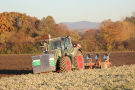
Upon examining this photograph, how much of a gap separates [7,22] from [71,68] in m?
52.6

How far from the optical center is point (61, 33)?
48.6 m

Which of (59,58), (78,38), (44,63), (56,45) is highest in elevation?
(78,38)

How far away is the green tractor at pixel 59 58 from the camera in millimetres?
15867

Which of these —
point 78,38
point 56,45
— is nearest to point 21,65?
point 56,45

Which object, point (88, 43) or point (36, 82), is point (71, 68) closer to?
point (36, 82)

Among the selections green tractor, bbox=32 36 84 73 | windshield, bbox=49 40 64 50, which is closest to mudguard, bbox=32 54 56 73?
green tractor, bbox=32 36 84 73

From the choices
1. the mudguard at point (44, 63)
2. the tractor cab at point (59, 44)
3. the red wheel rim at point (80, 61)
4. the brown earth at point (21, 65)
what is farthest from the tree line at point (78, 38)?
the mudguard at point (44, 63)

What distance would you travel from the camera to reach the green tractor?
15.9 m

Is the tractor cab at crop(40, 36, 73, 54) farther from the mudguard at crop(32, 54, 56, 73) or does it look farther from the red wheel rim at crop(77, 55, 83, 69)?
the mudguard at crop(32, 54, 56, 73)

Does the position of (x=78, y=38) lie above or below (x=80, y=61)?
above

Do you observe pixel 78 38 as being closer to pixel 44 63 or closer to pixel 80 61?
pixel 80 61

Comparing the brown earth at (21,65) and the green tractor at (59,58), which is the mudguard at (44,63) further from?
the brown earth at (21,65)

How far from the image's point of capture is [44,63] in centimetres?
1591

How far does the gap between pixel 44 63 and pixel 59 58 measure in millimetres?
1003
